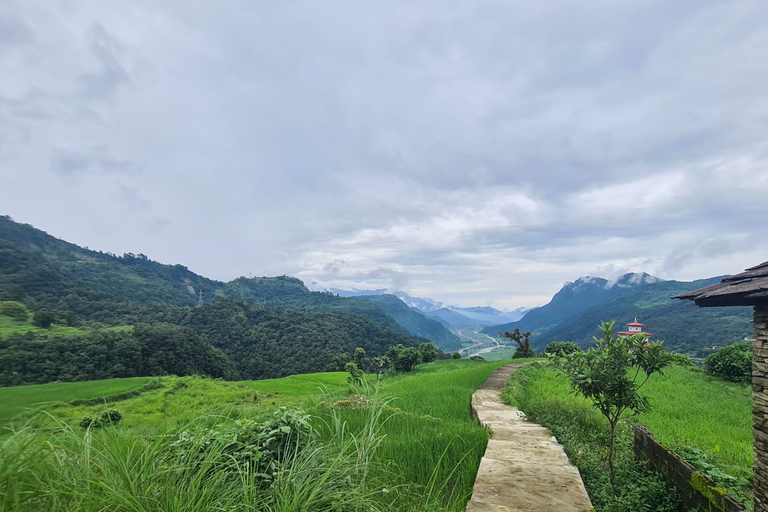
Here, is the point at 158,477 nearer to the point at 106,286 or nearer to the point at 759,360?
the point at 759,360

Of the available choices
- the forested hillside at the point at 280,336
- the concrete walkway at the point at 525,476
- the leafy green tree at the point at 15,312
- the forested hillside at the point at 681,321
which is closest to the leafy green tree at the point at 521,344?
the forested hillside at the point at 681,321

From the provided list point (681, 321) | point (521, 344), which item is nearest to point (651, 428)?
point (521, 344)

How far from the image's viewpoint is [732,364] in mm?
11609

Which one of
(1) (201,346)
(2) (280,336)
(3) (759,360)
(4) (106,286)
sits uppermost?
(4) (106,286)

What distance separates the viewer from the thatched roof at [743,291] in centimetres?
281

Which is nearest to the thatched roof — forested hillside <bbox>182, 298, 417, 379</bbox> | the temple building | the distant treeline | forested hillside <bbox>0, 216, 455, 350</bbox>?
the temple building

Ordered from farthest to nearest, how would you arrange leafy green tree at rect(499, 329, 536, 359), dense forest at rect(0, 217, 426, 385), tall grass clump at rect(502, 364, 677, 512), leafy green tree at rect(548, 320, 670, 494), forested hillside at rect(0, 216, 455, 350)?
forested hillside at rect(0, 216, 455, 350)
dense forest at rect(0, 217, 426, 385)
leafy green tree at rect(499, 329, 536, 359)
leafy green tree at rect(548, 320, 670, 494)
tall grass clump at rect(502, 364, 677, 512)

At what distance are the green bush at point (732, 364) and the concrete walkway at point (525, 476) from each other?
10869mm

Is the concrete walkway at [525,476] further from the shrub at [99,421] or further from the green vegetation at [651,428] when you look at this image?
the shrub at [99,421]

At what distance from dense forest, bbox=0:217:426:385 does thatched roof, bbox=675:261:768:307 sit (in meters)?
25.0

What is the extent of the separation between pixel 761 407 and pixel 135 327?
53.4 m

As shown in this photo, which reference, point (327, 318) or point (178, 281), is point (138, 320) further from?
point (178, 281)

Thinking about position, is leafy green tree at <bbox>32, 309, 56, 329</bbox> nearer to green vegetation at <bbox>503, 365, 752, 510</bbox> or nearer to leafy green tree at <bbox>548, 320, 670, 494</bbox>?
green vegetation at <bbox>503, 365, 752, 510</bbox>

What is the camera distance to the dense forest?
28.5 meters
